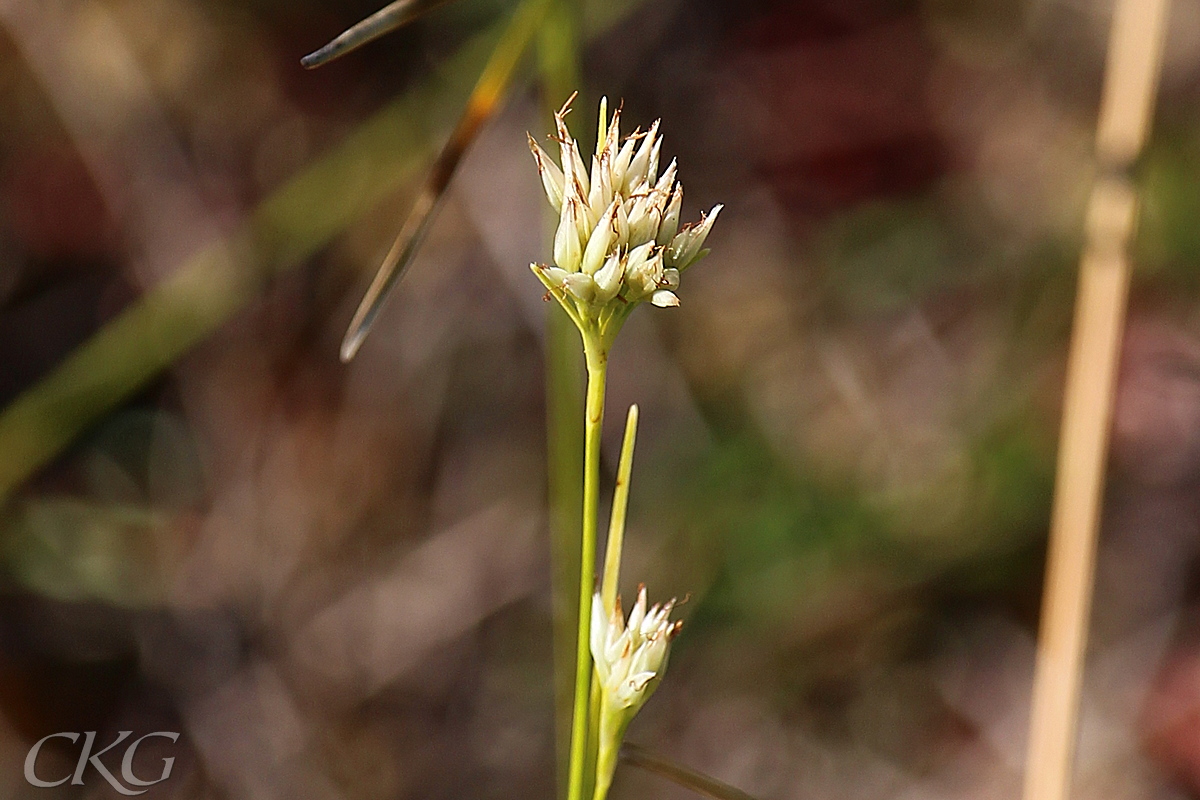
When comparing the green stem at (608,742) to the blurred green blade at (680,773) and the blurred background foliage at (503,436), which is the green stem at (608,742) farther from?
the blurred background foliage at (503,436)

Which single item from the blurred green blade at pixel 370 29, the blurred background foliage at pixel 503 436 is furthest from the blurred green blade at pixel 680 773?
the blurred background foliage at pixel 503 436

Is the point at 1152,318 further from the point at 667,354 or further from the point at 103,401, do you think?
the point at 103,401

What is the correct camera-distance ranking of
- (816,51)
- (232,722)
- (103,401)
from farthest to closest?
1. (816,51)
2. (232,722)
3. (103,401)

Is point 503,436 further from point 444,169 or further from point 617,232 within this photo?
point 617,232

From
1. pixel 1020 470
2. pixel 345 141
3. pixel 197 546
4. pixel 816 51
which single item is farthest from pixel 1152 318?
pixel 197 546

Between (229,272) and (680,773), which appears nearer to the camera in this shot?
(680,773)

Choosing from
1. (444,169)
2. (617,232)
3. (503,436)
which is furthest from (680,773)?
(503,436)
